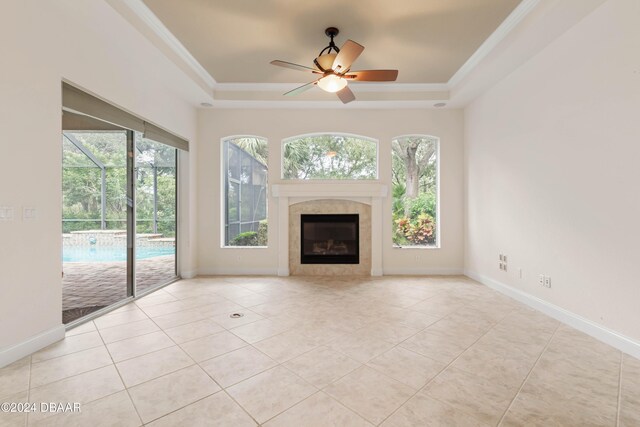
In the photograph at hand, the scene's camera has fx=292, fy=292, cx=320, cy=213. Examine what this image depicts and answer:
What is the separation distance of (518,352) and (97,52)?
4.85 metres

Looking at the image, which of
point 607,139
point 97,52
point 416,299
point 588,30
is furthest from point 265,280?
point 588,30

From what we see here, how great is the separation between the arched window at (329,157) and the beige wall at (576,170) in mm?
2008

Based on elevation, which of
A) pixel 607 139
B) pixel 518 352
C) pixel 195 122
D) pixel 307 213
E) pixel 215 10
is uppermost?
pixel 215 10

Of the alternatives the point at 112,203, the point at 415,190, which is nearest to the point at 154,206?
the point at 112,203

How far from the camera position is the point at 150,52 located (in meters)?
3.35

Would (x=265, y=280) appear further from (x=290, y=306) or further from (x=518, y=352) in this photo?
(x=518, y=352)

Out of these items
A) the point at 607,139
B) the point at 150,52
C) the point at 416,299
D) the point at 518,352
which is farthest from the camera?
the point at 416,299

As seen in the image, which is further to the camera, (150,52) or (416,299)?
(416,299)

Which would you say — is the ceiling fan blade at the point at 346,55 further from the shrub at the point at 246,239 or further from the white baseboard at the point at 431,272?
the white baseboard at the point at 431,272

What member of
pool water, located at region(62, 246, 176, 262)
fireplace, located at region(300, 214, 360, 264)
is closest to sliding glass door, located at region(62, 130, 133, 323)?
pool water, located at region(62, 246, 176, 262)

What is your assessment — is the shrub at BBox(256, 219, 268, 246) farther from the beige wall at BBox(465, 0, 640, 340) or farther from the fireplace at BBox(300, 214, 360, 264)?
the beige wall at BBox(465, 0, 640, 340)

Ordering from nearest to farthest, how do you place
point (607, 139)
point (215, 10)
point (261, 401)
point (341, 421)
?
1. point (341, 421)
2. point (261, 401)
3. point (607, 139)
4. point (215, 10)

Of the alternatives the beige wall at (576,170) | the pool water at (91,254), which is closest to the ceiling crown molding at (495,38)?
the beige wall at (576,170)

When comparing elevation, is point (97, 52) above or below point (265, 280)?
above
